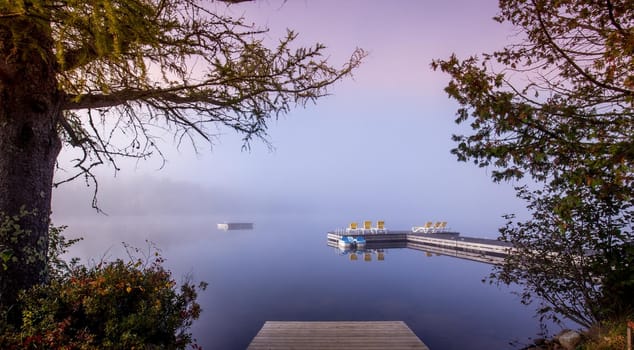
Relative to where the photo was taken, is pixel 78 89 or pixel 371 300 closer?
pixel 78 89

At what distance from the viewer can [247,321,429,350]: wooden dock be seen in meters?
5.14

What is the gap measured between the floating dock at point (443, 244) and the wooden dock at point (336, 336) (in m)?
16.6

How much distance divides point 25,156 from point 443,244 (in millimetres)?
31093

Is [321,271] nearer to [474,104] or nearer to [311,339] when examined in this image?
[311,339]

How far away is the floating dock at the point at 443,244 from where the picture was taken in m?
23.8

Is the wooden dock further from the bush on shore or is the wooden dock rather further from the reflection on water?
the reflection on water

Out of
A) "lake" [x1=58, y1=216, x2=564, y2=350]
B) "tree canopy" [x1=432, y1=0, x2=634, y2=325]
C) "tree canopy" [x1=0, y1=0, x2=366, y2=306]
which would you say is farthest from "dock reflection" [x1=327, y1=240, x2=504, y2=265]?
"tree canopy" [x1=0, y1=0, x2=366, y2=306]

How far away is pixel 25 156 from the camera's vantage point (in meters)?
3.51

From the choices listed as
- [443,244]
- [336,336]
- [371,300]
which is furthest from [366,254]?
[336,336]

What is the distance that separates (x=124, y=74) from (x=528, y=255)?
21.2 ft

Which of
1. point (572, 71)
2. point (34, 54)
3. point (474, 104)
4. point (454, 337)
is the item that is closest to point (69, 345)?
point (34, 54)

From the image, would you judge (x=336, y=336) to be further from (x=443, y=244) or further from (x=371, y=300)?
(x=443, y=244)

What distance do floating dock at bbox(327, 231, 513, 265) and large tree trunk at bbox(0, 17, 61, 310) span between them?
2117 cm

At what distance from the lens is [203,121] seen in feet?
14.3
